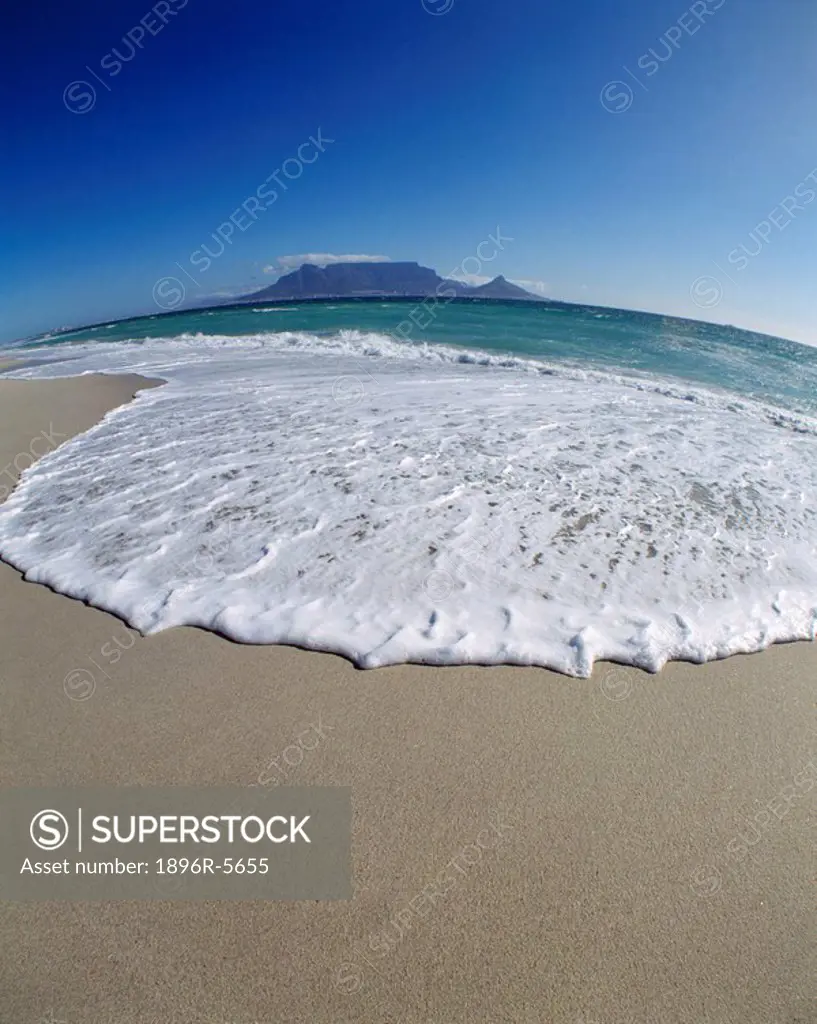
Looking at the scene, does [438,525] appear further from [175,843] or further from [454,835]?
[175,843]

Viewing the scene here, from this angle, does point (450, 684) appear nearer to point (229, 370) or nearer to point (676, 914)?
point (676, 914)

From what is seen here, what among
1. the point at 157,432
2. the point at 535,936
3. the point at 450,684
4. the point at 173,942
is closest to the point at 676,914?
the point at 535,936

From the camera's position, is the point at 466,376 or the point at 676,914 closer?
the point at 676,914

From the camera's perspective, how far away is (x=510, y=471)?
6.07 m

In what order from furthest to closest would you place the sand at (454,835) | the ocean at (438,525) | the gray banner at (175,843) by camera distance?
1. the ocean at (438,525)
2. the gray banner at (175,843)
3. the sand at (454,835)

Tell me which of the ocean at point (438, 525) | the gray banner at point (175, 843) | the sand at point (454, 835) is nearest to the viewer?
the sand at point (454, 835)

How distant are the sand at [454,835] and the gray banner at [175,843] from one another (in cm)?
7

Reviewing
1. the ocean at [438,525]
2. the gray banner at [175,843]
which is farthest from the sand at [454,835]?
the ocean at [438,525]

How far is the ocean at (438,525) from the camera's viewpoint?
3568mm

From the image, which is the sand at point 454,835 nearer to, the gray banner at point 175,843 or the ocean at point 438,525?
the gray banner at point 175,843

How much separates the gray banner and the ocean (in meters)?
1.03

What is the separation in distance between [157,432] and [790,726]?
25.4ft

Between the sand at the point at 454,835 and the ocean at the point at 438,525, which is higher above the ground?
the ocean at the point at 438,525

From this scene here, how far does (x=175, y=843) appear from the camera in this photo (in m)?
2.31
